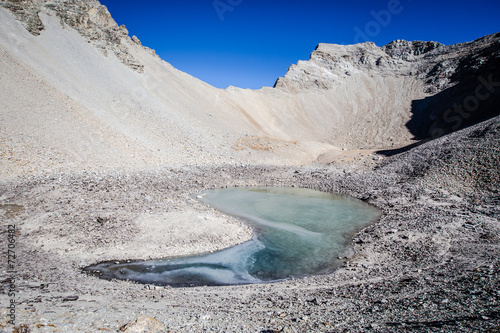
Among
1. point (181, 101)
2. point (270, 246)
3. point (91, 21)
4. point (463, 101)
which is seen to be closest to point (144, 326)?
point (270, 246)

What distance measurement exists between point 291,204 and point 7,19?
35.4 m

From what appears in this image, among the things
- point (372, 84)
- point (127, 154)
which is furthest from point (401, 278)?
point (372, 84)

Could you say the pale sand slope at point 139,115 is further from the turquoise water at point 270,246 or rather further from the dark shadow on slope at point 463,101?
the turquoise water at point 270,246

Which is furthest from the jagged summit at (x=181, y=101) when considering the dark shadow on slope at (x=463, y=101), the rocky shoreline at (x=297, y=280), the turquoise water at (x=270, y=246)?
the turquoise water at (x=270, y=246)

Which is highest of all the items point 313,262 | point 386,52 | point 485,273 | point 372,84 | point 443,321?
point 386,52

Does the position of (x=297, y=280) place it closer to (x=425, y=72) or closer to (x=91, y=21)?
(x=91, y=21)

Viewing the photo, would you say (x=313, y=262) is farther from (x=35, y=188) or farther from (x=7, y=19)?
(x=7, y=19)

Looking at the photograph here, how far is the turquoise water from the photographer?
9.59 meters

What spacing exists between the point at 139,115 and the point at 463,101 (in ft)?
140

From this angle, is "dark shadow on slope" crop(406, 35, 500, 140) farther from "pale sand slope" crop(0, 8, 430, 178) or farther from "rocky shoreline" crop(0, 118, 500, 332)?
"rocky shoreline" crop(0, 118, 500, 332)

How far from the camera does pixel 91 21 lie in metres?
38.3

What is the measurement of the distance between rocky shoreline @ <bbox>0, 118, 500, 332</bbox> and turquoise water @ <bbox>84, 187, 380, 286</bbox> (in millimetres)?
729

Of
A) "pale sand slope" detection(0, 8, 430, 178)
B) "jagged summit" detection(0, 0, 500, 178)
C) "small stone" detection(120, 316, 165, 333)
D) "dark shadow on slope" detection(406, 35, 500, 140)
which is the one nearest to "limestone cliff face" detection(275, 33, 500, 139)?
"dark shadow on slope" detection(406, 35, 500, 140)

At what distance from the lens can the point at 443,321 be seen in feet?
17.4
